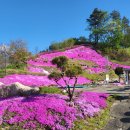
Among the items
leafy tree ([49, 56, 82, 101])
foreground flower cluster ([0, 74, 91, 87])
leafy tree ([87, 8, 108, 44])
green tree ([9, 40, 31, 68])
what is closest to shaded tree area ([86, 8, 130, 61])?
leafy tree ([87, 8, 108, 44])


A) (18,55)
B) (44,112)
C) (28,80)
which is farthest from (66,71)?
(18,55)

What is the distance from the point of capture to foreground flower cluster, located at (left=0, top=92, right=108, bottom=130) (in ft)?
73.3

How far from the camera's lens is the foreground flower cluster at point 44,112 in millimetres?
22328

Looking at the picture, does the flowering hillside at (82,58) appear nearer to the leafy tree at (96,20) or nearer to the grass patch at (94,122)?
the leafy tree at (96,20)

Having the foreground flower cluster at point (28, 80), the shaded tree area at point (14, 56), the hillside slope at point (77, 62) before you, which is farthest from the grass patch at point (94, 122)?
the shaded tree area at point (14, 56)

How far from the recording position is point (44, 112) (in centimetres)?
2353

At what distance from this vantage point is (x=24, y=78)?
49344 mm

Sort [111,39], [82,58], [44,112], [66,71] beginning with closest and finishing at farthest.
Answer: [44,112] < [66,71] < [82,58] < [111,39]

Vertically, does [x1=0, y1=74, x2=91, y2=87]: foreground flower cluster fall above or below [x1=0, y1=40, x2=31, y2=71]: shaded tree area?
below

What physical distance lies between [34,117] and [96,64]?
1957 inches

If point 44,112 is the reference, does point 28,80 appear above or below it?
above

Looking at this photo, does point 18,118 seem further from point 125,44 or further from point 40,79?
point 125,44

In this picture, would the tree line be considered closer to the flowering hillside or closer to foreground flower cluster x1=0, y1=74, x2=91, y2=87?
the flowering hillside

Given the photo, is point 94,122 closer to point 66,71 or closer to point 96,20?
point 66,71
